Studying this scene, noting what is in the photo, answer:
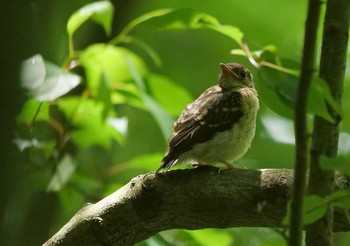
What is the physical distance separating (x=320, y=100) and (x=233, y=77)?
2.62 meters

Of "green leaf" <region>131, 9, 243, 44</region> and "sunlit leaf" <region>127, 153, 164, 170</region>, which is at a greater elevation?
"green leaf" <region>131, 9, 243, 44</region>

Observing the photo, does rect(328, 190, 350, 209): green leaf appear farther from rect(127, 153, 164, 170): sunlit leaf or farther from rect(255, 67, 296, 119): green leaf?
rect(127, 153, 164, 170): sunlit leaf

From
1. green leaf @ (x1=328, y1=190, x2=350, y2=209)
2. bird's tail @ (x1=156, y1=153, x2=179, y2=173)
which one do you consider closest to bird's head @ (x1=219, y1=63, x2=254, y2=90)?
bird's tail @ (x1=156, y1=153, x2=179, y2=173)

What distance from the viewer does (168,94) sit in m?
3.76

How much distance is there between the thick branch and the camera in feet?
8.05

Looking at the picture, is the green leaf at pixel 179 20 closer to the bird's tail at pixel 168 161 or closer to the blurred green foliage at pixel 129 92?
the blurred green foliage at pixel 129 92

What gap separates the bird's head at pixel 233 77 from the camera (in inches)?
165

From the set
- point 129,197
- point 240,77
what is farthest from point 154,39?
point 129,197

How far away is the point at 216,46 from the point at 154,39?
650 mm

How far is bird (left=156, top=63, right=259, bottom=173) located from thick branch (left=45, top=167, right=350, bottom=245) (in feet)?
1.64

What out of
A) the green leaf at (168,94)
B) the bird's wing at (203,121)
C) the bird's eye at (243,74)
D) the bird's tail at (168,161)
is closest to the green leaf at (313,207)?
the bird's tail at (168,161)

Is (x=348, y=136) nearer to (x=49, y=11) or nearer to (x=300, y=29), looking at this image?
(x=300, y=29)

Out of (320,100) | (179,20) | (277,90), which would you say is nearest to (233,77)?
(179,20)

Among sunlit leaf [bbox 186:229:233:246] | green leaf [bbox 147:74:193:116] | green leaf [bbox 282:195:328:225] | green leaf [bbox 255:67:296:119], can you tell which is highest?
green leaf [bbox 147:74:193:116]
